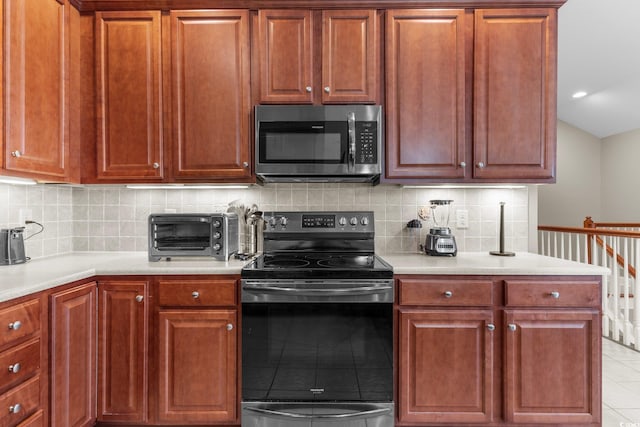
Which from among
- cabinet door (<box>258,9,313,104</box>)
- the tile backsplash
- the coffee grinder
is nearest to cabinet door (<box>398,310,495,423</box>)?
the coffee grinder

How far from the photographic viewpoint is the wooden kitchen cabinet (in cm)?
186

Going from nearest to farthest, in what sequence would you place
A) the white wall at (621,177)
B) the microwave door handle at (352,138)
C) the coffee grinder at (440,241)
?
the microwave door handle at (352,138)
the coffee grinder at (440,241)
the white wall at (621,177)

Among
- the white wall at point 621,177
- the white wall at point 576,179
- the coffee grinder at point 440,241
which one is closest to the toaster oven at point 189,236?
the coffee grinder at point 440,241

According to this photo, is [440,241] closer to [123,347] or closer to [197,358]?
[197,358]

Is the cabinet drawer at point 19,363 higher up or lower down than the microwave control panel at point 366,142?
lower down

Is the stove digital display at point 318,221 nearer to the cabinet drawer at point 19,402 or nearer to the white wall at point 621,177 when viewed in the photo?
the cabinet drawer at point 19,402

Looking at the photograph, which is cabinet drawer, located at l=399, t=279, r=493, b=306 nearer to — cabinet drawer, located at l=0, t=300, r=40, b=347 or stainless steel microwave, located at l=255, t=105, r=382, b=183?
stainless steel microwave, located at l=255, t=105, r=382, b=183

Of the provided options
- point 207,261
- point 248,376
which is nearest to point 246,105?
point 207,261

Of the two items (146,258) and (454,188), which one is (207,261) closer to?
(146,258)

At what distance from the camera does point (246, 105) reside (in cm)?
215

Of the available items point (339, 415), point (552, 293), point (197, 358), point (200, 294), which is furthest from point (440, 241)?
point (197, 358)

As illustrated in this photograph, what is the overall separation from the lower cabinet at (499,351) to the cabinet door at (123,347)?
131cm

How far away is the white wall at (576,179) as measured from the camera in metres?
7.00

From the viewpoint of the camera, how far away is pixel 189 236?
2.12 metres
